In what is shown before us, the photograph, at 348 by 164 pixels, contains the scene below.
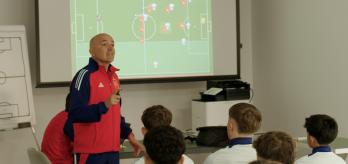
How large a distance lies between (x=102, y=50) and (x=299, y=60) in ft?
8.41

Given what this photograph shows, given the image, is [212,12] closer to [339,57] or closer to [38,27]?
[339,57]

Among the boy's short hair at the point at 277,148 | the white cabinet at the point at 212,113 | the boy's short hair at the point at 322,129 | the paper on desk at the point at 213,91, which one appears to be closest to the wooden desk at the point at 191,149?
the white cabinet at the point at 212,113

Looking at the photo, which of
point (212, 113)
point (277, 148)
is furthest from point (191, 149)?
point (277, 148)

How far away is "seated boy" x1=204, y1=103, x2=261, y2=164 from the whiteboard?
2001 mm

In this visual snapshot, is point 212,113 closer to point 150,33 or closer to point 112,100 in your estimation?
point 150,33

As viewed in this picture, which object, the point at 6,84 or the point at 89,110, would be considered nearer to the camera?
the point at 89,110

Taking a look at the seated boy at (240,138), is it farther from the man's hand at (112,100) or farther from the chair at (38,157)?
the chair at (38,157)

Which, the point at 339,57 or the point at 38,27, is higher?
the point at 38,27

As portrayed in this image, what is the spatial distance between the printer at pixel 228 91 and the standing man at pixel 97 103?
1999mm

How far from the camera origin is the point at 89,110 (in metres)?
3.04

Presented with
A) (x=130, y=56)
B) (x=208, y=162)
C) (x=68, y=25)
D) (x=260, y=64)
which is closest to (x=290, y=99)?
(x=260, y=64)

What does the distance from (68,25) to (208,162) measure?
241cm

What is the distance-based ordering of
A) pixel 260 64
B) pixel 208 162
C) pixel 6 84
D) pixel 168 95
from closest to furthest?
pixel 208 162 → pixel 6 84 → pixel 168 95 → pixel 260 64

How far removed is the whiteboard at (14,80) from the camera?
4.33 m
